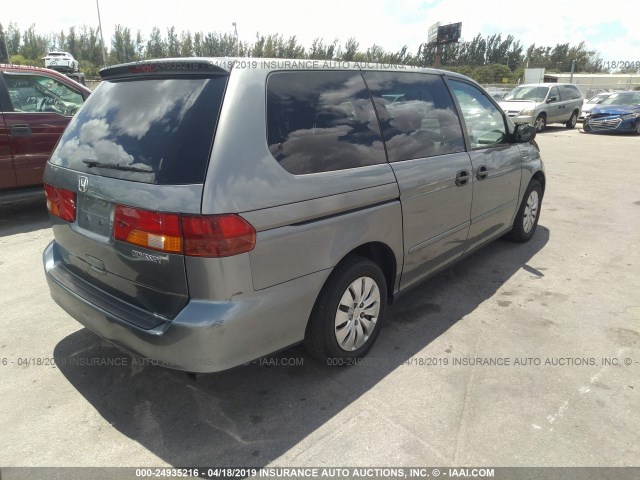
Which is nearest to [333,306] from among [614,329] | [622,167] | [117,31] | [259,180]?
[259,180]

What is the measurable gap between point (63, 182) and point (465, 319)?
296 cm

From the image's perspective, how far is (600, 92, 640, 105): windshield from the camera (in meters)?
17.7

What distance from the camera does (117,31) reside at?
7350cm

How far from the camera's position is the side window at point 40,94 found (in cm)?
558

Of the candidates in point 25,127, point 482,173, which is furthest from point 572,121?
point 25,127

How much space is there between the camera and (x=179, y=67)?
7.66 ft

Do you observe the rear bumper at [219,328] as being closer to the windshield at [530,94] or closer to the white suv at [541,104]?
the white suv at [541,104]

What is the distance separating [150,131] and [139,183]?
0.93ft

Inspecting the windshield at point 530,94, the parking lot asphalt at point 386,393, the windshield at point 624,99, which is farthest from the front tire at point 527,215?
the windshield at point 624,99

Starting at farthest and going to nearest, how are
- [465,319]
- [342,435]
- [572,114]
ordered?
[572,114], [465,319], [342,435]

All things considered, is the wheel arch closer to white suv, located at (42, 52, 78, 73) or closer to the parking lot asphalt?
the parking lot asphalt

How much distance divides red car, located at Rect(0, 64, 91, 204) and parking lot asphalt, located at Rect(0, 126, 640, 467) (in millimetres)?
2024

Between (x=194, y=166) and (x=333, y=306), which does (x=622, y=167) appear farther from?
(x=194, y=166)

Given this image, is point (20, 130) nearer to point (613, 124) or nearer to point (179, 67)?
point (179, 67)
